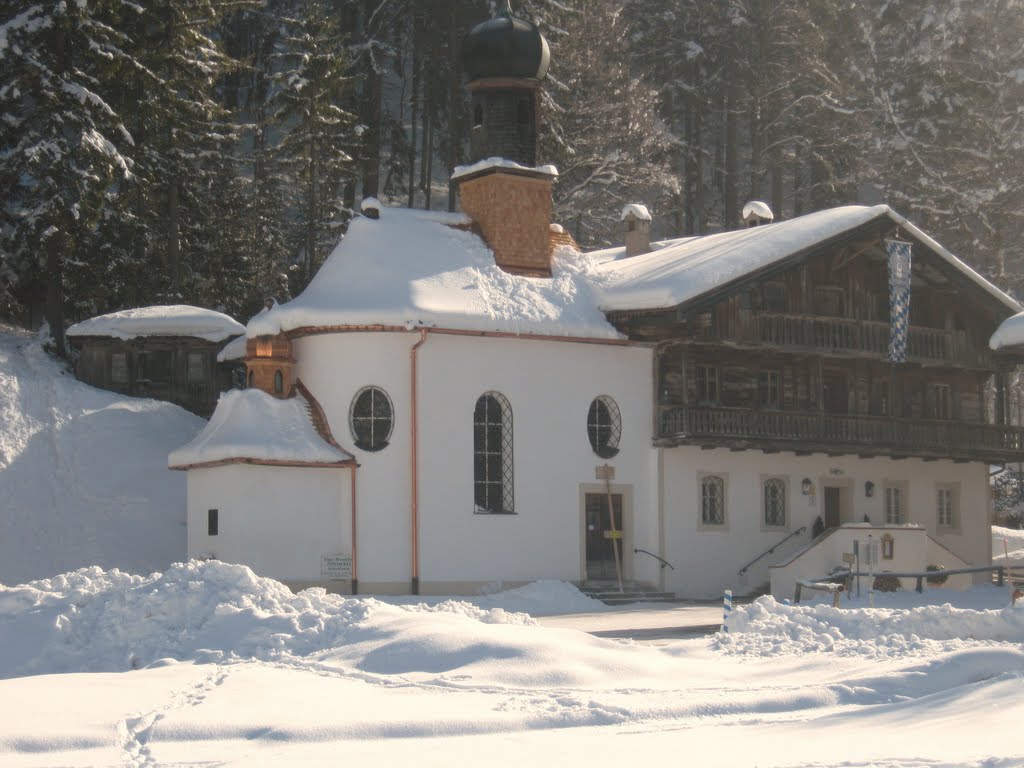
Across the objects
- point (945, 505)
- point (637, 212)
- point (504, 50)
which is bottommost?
point (945, 505)

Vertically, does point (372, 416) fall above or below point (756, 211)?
below

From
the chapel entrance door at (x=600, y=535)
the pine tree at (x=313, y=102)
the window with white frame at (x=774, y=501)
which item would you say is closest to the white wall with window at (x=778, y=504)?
the window with white frame at (x=774, y=501)

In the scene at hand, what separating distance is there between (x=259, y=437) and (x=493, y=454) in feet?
16.6

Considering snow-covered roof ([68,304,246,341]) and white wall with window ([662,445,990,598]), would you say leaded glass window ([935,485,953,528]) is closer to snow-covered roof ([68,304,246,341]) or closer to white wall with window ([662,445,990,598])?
white wall with window ([662,445,990,598])

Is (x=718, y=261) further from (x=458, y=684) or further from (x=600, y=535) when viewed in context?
(x=458, y=684)

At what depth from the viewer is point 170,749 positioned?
14.4 m

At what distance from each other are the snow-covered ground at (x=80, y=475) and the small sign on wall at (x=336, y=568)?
417cm

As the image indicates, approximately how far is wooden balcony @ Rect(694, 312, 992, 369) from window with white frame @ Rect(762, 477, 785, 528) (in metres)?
3.30

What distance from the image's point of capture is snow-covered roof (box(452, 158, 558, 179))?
3697 centimetres

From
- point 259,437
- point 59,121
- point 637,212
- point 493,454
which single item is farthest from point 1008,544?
point 59,121

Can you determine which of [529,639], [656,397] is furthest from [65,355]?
[529,639]

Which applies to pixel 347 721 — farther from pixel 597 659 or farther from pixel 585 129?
pixel 585 129

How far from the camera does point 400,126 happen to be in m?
65.0

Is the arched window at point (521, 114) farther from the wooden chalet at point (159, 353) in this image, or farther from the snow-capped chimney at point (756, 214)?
the wooden chalet at point (159, 353)
